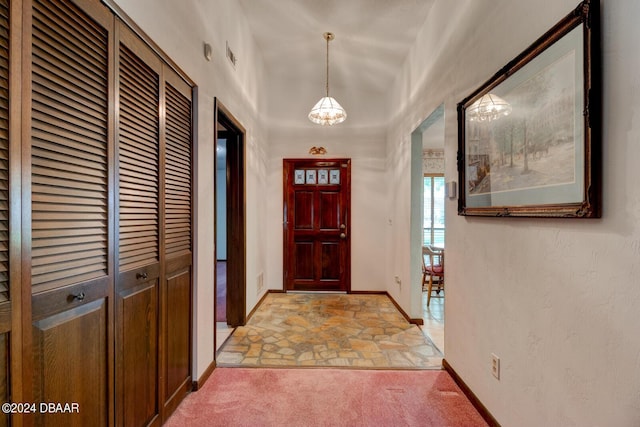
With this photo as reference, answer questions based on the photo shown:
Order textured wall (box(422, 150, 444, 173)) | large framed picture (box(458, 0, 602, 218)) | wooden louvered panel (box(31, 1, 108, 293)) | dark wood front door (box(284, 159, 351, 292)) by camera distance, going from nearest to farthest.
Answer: wooden louvered panel (box(31, 1, 108, 293)) → large framed picture (box(458, 0, 602, 218)) → dark wood front door (box(284, 159, 351, 292)) → textured wall (box(422, 150, 444, 173))

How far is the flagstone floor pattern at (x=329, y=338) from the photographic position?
2650 millimetres

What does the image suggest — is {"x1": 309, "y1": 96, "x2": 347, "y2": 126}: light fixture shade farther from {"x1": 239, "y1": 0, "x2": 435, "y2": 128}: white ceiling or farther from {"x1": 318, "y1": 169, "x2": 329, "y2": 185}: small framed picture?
{"x1": 318, "y1": 169, "x2": 329, "y2": 185}: small framed picture

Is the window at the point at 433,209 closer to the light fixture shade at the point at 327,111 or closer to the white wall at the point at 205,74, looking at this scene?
the light fixture shade at the point at 327,111

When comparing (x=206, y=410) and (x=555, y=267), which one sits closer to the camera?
(x=555, y=267)

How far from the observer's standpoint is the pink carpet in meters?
1.89

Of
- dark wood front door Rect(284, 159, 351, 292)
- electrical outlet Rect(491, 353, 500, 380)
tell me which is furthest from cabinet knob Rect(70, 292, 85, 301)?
dark wood front door Rect(284, 159, 351, 292)

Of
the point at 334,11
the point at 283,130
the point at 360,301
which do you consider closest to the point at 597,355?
the point at 334,11

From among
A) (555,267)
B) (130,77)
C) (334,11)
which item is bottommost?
(555,267)

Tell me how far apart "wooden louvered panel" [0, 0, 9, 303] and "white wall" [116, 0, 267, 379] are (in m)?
0.62

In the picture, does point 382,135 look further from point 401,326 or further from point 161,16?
point 161,16

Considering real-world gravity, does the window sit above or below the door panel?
above

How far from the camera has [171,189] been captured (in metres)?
1.88

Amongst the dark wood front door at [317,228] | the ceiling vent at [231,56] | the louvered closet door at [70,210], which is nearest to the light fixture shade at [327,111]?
the ceiling vent at [231,56]

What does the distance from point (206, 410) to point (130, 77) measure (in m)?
1.93
